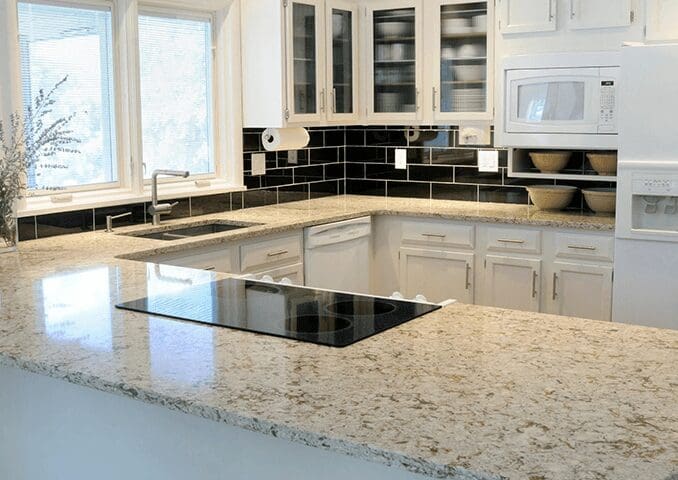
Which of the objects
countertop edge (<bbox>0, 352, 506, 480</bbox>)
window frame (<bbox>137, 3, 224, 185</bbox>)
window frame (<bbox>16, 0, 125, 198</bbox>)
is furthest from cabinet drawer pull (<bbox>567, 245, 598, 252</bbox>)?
countertop edge (<bbox>0, 352, 506, 480</bbox>)

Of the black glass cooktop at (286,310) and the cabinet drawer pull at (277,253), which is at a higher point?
the black glass cooktop at (286,310)

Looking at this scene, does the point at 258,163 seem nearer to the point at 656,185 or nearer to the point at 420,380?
the point at 656,185

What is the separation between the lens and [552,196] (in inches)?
196

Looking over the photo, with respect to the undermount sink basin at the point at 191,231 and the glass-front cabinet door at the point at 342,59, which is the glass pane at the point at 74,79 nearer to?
the undermount sink basin at the point at 191,231

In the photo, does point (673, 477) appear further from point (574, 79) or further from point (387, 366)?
point (574, 79)

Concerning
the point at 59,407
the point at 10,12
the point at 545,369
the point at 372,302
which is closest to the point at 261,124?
the point at 10,12

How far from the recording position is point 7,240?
3.54 m

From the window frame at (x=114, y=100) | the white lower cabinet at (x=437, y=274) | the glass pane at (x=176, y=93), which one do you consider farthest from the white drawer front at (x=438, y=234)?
the window frame at (x=114, y=100)

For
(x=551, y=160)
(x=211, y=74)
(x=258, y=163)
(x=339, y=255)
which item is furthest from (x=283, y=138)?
(x=551, y=160)

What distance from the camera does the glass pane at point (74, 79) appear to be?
3.97 meters

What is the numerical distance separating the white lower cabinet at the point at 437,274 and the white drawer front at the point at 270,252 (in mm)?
764

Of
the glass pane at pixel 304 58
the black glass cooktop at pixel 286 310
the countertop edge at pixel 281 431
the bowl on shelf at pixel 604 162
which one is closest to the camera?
the countertop edge at pixel 281 431

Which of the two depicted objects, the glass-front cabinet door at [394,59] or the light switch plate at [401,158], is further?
the light switch plate at [401,158]

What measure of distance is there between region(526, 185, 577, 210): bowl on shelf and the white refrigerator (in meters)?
0.73
